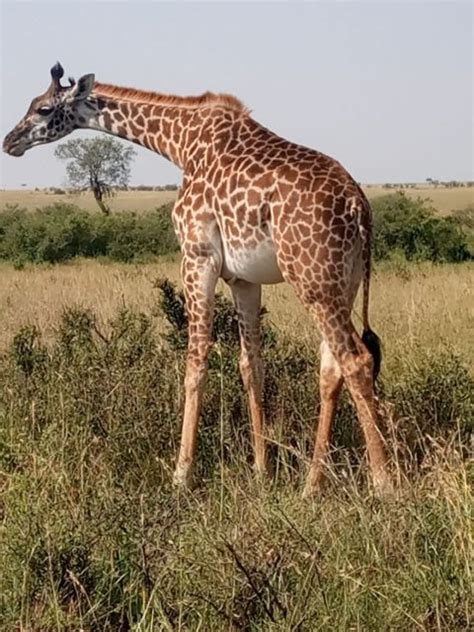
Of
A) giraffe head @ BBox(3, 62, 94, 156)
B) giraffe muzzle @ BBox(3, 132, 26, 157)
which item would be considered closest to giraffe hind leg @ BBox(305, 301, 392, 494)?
giraffe head @ BBox(3, 62, 94, 156)

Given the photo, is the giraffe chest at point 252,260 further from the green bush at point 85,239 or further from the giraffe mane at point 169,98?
the green bush at point 85,239

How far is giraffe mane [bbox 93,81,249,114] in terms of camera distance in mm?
6906

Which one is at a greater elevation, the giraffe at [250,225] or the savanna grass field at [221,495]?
the giraffe at [250,225]

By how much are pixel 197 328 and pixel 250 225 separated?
30.4 inches

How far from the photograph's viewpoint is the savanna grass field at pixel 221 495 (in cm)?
405

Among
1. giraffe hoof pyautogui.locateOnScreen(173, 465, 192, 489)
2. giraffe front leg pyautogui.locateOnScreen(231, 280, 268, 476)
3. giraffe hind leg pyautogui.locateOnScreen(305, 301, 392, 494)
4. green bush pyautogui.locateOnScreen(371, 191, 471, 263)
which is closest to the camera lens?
giraffe hind leg pyautogui.locateOnScreen(305, 301, 392, 494)

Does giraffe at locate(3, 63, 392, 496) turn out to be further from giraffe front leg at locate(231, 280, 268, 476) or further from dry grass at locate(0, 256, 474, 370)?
dry grass at locate(0, 256, 474, 370)

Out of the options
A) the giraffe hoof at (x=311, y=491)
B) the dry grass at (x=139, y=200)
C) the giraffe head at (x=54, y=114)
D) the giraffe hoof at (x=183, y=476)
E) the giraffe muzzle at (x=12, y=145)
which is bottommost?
the dry grass at (x=139, y=200)

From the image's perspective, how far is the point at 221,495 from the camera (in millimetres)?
5117

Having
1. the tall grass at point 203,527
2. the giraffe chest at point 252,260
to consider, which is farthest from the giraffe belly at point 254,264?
Answer: the tall grass at point 203,527

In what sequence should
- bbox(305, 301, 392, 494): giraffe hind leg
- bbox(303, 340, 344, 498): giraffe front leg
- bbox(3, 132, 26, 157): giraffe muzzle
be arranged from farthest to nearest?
bbox(3, 132, 26, 157): giraffe muzzle < bbox(303, 340, 344, 498): giraffe front leg < bbox(305, 301, 392, 494): giraffe hind leg

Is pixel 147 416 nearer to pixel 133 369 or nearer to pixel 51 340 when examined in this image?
pixel 133 369

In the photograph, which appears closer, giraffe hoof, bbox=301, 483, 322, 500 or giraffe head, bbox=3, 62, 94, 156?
giraffe hoof, bbox=301, 483, 322, 500

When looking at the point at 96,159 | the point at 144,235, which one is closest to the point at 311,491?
the point at 144,235
